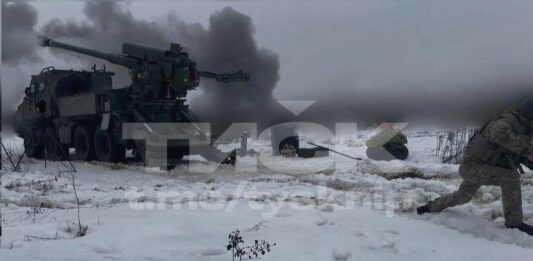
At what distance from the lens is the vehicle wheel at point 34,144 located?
14.1m

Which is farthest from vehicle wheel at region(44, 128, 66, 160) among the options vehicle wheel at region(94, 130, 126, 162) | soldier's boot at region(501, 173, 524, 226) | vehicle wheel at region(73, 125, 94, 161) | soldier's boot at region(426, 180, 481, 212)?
soldier's boot at region(501, 173, 524, 226)

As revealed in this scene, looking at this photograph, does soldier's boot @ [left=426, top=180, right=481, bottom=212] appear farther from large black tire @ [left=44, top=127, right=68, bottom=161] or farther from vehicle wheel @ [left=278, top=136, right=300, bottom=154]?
large black tire @ [left=44, top=127, right=68, bottom=161]

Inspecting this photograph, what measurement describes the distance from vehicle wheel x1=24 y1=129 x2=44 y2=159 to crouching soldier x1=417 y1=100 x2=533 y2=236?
1243 cm

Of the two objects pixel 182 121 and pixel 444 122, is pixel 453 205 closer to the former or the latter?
pixel 444 122

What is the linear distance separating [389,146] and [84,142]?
23.7ft

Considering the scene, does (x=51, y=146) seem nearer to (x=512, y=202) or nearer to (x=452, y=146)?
(x=452, y=146)

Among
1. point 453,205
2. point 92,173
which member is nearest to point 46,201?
point 92,173

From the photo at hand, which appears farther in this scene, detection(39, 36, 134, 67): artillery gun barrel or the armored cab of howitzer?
detection(39, 36, 134, 67): artillery gun barrel

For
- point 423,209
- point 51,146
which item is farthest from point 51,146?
point 423,209

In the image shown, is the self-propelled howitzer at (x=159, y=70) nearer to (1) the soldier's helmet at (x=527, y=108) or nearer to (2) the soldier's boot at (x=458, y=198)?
(2) the soldier's boot at (x=458, y=198)

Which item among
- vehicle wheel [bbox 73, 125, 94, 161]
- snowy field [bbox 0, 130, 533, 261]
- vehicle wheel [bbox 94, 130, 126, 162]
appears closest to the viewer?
snowy field [bbox 0, 130, 533, 261]

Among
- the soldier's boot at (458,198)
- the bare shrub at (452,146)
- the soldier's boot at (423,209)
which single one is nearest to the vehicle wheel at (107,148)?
the bare shrub at (452,146)

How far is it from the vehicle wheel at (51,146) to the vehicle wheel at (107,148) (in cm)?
213

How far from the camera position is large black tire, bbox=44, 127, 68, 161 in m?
13.3
